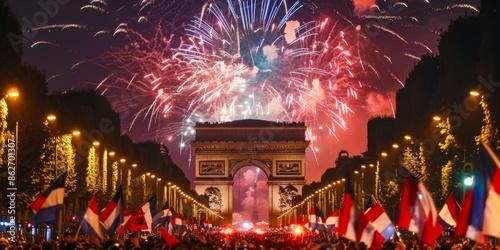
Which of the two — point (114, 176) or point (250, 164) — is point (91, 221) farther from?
point (250, 164)

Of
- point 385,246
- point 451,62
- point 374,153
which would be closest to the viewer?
point 385,246

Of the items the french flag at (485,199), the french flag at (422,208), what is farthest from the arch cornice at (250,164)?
the french flag at (485,199)

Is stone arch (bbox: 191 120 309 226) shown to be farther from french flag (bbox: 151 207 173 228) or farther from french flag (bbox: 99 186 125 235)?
french flag (bbox: 99 186 125 235)

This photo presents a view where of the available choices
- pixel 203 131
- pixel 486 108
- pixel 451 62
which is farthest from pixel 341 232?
pixel 203 131

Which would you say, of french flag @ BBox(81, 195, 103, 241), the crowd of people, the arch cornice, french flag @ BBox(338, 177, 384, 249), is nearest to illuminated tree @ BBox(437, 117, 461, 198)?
the crowd of people

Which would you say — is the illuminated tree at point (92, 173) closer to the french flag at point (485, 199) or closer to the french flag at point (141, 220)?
the french flag at point (141, 220)

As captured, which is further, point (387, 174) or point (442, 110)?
point (387, 174)

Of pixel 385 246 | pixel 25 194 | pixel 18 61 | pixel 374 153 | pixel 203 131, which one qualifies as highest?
pixel 203 131

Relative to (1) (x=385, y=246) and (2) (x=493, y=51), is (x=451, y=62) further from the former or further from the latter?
(1) (x=385, y=246)
